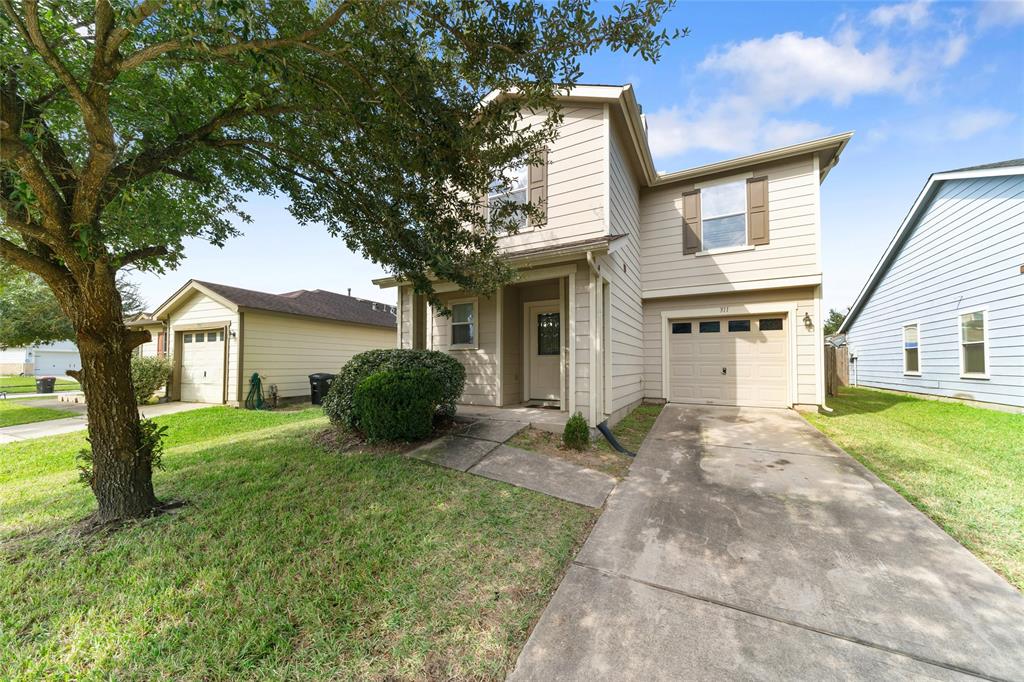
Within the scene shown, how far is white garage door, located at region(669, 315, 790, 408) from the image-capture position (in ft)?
25.8

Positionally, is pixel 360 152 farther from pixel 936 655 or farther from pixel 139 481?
pixel 936 655

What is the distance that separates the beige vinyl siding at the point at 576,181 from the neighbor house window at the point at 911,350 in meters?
11.0

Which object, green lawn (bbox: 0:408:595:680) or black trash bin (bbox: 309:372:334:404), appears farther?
black trash bin (bbox: 309:372:334:404)

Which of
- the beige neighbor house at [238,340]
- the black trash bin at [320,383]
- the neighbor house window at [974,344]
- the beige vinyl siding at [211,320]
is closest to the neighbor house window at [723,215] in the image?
the neighbor house window at [974,344]

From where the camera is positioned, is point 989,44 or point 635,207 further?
point 635,207

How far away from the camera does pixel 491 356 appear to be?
280 inches

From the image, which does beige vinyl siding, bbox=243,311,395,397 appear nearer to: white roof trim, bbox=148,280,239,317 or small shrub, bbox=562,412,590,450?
white roof trim, bbox=148,280,239,317

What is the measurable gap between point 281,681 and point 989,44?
40.2ft

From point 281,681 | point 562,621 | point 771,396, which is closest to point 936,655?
point 562,621

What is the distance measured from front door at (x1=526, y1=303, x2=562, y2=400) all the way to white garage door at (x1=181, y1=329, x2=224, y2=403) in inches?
369

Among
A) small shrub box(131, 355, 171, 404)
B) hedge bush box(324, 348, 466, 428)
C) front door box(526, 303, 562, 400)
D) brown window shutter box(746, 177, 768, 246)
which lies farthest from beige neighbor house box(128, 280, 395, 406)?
brown window shutter box(746, 177, 768, 246)

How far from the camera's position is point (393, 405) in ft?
16.1

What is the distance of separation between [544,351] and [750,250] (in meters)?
5.09

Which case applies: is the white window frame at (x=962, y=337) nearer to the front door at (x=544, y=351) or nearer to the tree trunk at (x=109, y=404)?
the front door at (x=544, y=351)
